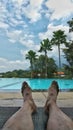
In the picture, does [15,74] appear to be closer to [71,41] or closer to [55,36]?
[55,36]

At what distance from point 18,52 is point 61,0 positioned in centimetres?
2034

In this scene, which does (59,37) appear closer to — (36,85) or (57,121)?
(36,85)

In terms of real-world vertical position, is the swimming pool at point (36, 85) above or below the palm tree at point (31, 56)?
below

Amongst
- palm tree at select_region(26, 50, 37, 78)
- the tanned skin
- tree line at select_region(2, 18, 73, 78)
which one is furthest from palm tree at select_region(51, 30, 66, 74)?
the tanned skin

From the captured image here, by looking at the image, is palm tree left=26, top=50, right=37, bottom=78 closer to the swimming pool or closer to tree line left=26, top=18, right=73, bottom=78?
tree line left=26, top=18, right=73, bottom=78

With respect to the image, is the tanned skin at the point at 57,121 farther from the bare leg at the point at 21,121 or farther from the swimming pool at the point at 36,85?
the swimming pool at the point at 36,85

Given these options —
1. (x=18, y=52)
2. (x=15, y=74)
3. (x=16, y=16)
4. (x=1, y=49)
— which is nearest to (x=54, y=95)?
(x=16, y=16)

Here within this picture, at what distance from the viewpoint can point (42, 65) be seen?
134ft

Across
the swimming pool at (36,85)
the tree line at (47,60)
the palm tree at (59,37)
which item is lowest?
the swimming pool at (36,85)

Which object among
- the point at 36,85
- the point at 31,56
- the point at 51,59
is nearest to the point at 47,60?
the point at 51,59

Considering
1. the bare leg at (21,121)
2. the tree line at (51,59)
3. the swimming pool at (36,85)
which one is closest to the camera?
the bare leg at (21,121)

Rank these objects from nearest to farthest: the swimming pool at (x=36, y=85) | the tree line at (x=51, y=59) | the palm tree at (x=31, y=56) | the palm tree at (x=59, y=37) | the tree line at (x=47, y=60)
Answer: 1. the swimming pool at (x=36, y=85)
2. the tree line at (x=51, y=59)
3. the tree line at (x=47, y=60)
4. the palm tree at (x=59, y=37)
5. the palm tree at (x=31, y=56)

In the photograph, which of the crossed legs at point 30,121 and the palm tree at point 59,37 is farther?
the palm tree at point 59,37

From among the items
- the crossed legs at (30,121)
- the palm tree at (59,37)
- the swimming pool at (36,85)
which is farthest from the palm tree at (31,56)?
the crossed legs at (30,121)
